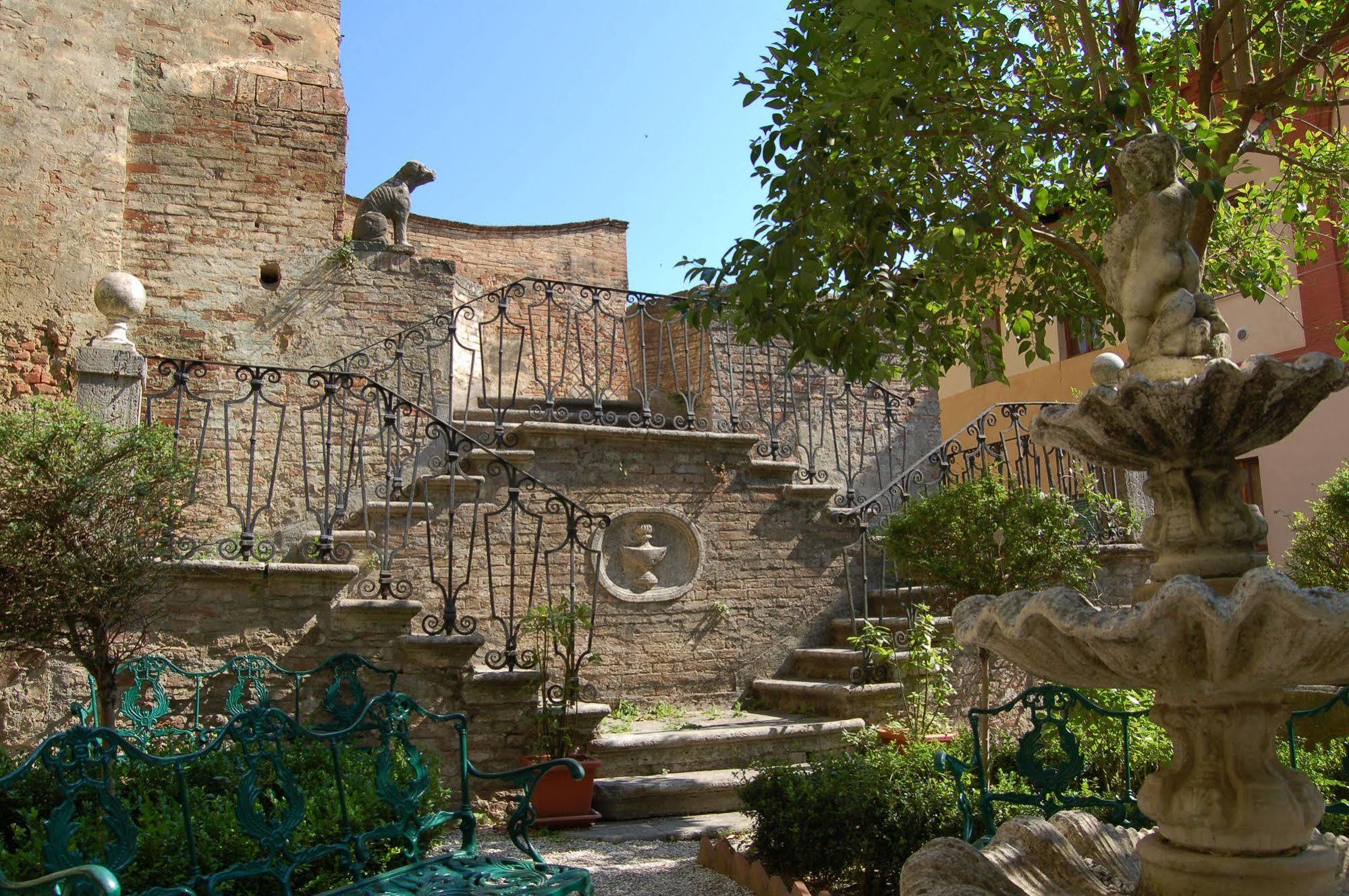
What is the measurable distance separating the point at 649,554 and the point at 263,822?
4.85m

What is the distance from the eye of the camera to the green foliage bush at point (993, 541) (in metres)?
6.68

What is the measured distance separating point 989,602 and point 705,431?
570 cm

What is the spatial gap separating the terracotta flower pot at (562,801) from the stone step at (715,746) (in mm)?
494

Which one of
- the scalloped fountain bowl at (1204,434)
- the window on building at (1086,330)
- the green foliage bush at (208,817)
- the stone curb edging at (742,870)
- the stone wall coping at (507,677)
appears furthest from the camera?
the window on building at (1086,330)

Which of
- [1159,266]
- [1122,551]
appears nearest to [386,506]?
[1159,266]

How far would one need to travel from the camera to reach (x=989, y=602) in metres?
2.92

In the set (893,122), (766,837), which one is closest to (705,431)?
(893,122)

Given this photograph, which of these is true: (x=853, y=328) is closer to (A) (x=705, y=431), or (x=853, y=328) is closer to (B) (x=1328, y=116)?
(A) (x=705, y=431)

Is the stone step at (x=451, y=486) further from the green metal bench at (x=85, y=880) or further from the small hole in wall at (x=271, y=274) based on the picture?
the green metal bench at (x=85, y=880)

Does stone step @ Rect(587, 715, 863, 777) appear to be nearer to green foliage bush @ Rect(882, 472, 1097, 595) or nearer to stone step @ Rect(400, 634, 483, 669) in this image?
stone step @ Rect(400, 634, 483, 669)

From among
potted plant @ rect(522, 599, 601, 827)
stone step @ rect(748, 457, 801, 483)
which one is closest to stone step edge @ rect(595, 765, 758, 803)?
potted plant @ rect(522, 599, 601, 827)

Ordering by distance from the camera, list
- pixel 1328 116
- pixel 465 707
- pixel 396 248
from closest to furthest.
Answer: pixel 465 707 → pixel 396 248 → pixel 1328 116

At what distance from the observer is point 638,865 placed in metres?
5.16

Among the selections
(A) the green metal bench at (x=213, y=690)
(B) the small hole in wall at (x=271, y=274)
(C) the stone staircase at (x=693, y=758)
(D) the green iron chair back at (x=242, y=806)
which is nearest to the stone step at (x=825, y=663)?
(C) the stone staircase at (x=693, y=758)
